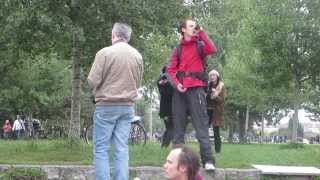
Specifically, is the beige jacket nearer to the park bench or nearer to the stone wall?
the stone wall

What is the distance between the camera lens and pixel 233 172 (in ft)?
31.0

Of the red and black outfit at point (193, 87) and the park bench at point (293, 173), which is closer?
the red and black outfit at point (193, 87)

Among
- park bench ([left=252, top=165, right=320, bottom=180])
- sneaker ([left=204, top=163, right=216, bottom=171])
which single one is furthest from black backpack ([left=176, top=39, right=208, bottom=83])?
park bench ([left=252, top=165, right=320, bottom=180])

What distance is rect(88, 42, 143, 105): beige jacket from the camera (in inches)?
302

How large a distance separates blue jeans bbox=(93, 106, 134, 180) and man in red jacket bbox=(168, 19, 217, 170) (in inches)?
59.1

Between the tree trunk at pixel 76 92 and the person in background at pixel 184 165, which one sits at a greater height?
the tree trunk at pixel 76 92

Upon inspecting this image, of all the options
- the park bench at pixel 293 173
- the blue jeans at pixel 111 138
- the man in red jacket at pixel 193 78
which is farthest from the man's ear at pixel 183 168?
the park bench at pixel 293 173

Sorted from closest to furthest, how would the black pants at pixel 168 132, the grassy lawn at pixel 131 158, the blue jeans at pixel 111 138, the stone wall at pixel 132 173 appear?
the blue jeans at pixel 111 138
the stone wall at pixel 132 173
the grassy lawn at pixel 131 158
the black pants at pixel 168 132

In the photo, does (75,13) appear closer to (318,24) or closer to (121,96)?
A: (121,96)

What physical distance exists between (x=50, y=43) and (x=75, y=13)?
1319mm

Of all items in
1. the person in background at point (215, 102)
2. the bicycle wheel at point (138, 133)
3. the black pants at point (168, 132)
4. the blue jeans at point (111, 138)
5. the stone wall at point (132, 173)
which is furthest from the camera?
the bicycle wheel at point (138, 133)

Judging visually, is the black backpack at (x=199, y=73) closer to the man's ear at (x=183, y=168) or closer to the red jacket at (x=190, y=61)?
the red jacket at (x=190, y=61)

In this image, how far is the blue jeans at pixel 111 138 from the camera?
7.60m

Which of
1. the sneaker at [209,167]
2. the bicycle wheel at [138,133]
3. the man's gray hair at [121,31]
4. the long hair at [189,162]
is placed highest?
the man's gray hair at [121,31]
